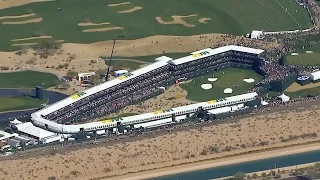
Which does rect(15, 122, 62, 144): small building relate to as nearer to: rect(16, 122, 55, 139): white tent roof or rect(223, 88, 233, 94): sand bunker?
rect(16, 122, 55, 139): white tent roof

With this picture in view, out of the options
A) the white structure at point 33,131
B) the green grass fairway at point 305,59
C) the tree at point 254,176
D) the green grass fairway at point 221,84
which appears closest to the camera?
the tree at point 254,176

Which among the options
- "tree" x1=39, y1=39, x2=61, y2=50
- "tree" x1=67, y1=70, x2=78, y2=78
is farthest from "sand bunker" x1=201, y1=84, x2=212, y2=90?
"tree" x1=39, y1=39, x2=61, y2=50

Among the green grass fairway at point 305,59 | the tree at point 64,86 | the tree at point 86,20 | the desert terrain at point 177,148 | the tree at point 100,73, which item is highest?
the tree at point 86,20

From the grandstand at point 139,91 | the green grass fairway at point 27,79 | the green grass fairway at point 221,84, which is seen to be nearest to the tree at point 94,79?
the green grass fairway at point 27,79

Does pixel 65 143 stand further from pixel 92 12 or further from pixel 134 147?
pixel 92 12

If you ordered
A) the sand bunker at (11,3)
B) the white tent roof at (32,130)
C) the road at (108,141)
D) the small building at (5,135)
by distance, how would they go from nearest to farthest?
1. the road at (108,141)
2. the white tent roof at (32,130)
3. the small building at (5,135)
4. the sand bunker at (11,3)

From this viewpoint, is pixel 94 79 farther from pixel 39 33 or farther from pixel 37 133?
pixel 37 133

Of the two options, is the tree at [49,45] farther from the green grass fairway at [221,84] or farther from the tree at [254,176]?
the tree at [254,176]
